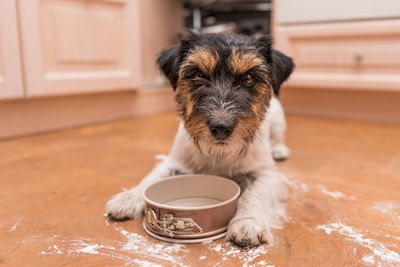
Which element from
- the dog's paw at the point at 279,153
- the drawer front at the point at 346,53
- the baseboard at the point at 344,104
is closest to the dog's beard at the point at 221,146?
the dog's paw at the point at 279,153

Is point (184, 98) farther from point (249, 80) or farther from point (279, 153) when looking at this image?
point (279, 153)

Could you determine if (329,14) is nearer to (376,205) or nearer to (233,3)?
(233,3)

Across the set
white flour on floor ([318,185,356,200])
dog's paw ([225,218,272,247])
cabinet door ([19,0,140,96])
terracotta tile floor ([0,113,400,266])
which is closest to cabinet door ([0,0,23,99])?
cabinet door ([19,0,140,96])

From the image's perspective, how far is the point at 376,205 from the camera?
151 centimetres

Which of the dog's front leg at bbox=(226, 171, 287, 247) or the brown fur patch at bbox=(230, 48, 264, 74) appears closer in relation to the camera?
the dog's front leg at bbox=(226, 171, 287, 247)

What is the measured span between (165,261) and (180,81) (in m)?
0.74

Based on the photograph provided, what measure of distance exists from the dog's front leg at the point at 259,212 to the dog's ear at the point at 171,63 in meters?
0.56

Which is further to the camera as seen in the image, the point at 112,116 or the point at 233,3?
the point at 233,3

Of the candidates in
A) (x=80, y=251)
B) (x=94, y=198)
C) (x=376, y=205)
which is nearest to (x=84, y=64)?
(x=94, y=198)

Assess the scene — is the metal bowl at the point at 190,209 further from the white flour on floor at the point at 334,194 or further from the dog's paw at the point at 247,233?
the white flour on floor at the point at 334,194

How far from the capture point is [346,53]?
3287 millimetres

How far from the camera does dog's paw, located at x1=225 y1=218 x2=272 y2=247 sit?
115 cm

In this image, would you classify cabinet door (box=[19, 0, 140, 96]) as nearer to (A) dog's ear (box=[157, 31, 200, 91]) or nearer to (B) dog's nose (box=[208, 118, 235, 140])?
(A) dog's ear (box=[157, 31, 200, 91])

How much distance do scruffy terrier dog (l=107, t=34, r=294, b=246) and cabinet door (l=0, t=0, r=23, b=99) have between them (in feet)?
4.94
